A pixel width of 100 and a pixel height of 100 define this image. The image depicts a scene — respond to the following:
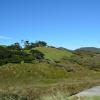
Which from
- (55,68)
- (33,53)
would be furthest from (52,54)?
(55,68)

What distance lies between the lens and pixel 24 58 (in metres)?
52.1

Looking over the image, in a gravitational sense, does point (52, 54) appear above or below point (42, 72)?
above

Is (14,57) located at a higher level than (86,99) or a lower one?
higher

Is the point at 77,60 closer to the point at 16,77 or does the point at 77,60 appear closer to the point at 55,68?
the point at 55,68

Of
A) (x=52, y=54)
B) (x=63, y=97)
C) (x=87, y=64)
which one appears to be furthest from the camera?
(x=52, y=54)

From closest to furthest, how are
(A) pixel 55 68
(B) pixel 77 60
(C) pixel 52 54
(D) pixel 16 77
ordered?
(D) pixel 16 77
(A) pixel 55 68
(B) pixel 77 60
(C) pixel 52 54

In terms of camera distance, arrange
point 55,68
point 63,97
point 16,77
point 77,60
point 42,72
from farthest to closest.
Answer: point 77,60 < point 55,68 < point 42,72 < point 16,77 < point 63,97

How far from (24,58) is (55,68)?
9479 millimetres

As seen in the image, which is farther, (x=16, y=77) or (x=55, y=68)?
(x=55, y=68)

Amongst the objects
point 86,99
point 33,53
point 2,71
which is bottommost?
point 86,99

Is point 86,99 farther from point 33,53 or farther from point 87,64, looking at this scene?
point 33,53

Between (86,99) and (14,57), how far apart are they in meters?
41.2

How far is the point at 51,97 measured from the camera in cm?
1018

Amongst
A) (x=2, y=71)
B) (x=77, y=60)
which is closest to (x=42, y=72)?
(x=2, y=71)
